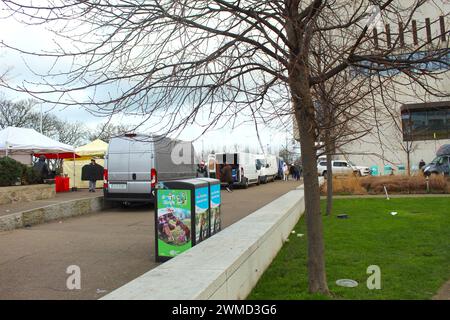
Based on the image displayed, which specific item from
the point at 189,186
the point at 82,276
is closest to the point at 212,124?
the point at 189,186

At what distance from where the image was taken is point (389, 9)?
518 cm

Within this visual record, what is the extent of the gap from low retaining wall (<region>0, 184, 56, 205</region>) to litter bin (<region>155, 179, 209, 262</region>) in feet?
29.0

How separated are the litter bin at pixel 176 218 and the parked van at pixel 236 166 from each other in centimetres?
2074

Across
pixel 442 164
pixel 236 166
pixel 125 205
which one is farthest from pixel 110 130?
pixel 442 164

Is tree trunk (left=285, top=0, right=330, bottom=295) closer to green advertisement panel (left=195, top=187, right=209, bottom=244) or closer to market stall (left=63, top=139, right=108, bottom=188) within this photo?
green advertisement panel (left=195, top=187, right=209, bottom=244)

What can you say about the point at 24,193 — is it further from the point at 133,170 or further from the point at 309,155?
the point at 309,155

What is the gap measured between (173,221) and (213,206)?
1.21 meters

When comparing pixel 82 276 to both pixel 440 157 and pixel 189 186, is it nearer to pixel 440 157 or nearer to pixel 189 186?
pixel 189 186

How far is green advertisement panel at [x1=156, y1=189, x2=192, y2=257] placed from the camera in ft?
22.2

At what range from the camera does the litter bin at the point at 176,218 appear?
22.1 ft

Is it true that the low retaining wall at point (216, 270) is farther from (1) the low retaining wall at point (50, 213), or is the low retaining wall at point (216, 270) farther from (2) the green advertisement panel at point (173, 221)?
(1) the low retaining wall at point (50, 213)

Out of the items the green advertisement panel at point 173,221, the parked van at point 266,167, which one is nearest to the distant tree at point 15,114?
the parked van at point 266,167

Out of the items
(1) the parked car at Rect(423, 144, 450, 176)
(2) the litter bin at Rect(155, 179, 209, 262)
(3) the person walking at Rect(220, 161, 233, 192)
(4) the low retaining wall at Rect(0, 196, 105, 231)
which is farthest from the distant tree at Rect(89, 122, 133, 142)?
(1) the parked car at Rect(423, 144, 450, 176)

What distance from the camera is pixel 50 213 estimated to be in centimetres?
1216
